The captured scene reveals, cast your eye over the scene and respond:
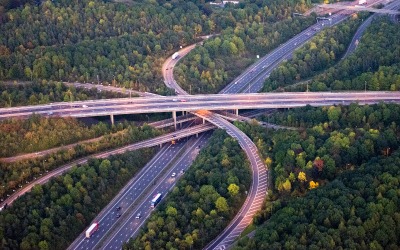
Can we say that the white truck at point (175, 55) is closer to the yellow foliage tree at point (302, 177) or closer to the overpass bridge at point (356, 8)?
the overpass bridge at point (356, 8)

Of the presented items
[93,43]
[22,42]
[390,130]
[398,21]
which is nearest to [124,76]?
[93,43]

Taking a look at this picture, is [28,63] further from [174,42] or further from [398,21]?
[398,21]

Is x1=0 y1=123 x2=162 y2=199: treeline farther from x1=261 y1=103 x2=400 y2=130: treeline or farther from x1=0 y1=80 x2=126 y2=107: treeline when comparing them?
x1=261 y1=103 x2=400 y2=130: treeline

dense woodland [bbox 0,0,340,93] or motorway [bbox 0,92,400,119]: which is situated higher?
dense woodland [bbox 0,0,340,93]

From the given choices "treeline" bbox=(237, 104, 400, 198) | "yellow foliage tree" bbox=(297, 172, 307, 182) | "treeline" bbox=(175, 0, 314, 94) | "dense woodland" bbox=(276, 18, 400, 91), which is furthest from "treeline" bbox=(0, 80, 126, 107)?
"yellow foliage tree" bbox=(297, 172, 307, 182)

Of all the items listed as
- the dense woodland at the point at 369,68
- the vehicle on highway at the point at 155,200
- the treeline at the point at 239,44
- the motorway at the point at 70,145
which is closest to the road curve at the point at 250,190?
the motorway at the point at 70,145

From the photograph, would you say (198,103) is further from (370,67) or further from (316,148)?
(370,67)
